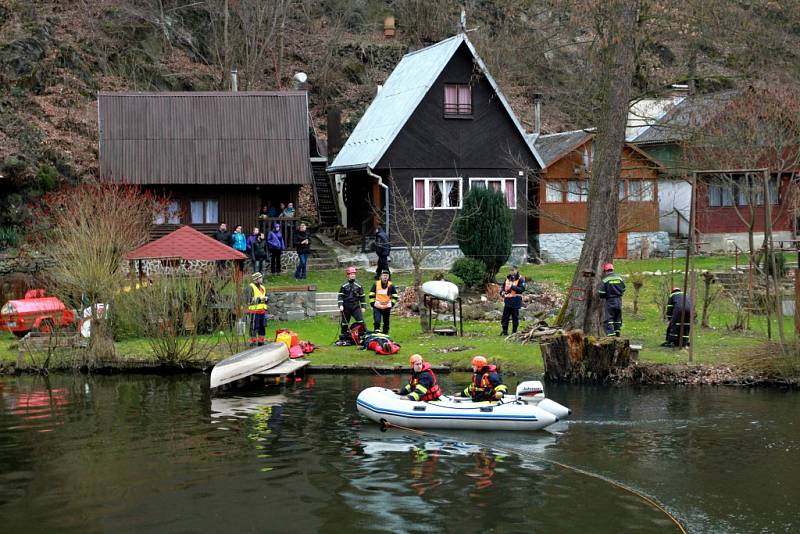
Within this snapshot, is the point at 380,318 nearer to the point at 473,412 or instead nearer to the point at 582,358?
the point at 582,358

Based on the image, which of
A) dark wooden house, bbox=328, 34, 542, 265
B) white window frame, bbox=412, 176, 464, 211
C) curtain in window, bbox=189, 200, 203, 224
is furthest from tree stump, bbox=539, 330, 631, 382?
curtain in window, bbox=189, 200, 203, 224

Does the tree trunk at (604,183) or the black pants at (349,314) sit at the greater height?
the tree trunk at (604,183)

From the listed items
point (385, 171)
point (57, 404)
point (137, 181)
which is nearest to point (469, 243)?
point (385, 171)

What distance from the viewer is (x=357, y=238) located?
46.2m

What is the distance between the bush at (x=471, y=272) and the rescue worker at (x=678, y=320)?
889 cm

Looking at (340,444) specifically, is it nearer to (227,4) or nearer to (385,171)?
(385,171)

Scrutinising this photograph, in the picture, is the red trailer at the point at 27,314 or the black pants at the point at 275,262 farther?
the black pants at the point at 275,262

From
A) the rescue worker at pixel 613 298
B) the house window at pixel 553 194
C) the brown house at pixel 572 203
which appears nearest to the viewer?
the rescue worker at pixel 613 298

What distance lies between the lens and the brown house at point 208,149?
4075cm

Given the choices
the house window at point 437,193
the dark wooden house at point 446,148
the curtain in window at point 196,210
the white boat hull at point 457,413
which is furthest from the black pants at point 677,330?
the curtain in window at point 196,210

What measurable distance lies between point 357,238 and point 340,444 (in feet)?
89.4

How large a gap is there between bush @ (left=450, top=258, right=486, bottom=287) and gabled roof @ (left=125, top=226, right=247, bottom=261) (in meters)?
7.71

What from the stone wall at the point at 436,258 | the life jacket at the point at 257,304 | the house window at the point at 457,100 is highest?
the house window at the point at 457,100

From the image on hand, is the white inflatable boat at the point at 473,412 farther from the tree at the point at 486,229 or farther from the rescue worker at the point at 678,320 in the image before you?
the tree at the point at 486,229
